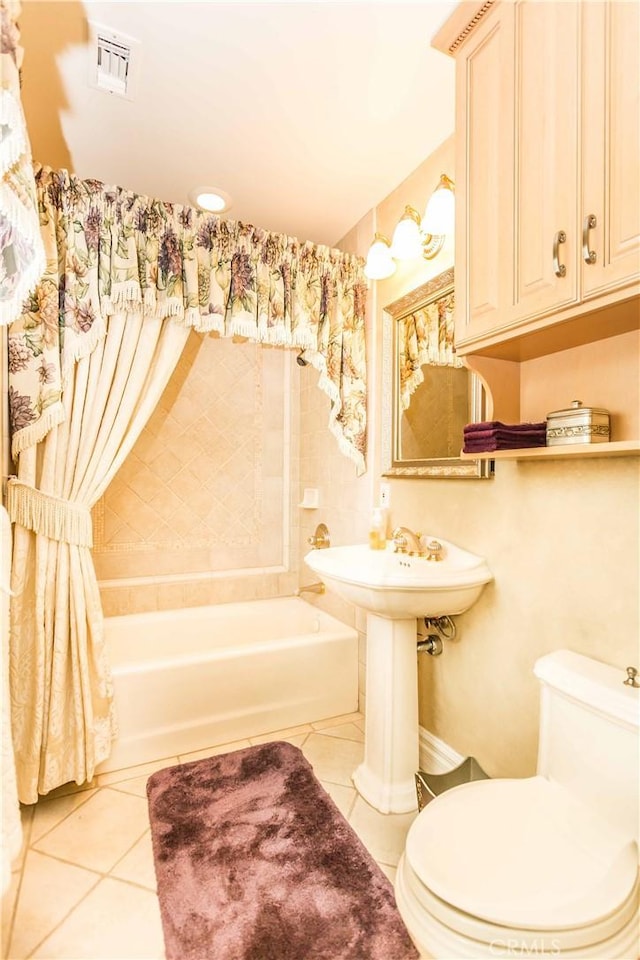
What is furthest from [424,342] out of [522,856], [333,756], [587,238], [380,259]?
[333,756]

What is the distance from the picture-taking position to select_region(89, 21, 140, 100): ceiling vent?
141 centimetres

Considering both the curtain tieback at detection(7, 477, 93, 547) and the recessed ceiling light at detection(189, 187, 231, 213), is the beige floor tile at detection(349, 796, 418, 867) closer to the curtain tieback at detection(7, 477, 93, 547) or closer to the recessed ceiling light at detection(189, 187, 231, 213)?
the curtain tieback at detection(7, 477, 93, 547)

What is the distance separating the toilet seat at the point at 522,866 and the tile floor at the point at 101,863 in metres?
0.57

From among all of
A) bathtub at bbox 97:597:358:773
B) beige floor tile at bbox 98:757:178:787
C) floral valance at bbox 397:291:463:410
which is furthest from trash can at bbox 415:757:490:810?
floral valance at bbox 397:291:463:410

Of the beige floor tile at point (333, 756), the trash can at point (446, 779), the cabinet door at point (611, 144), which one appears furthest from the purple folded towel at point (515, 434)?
the beige floor tile at point (333, 756)

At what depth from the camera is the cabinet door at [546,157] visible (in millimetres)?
1053

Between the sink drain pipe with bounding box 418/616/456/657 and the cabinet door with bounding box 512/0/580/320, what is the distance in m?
1.18

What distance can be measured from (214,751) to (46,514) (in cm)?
124

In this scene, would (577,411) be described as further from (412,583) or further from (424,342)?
(424,342)

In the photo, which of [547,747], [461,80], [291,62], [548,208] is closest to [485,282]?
[548,208]

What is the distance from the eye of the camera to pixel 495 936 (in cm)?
82

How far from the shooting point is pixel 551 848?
38.9 inches

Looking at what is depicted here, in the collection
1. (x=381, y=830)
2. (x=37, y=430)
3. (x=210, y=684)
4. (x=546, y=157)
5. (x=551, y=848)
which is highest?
(x=546, y=157)

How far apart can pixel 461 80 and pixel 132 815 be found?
2.60 meters
